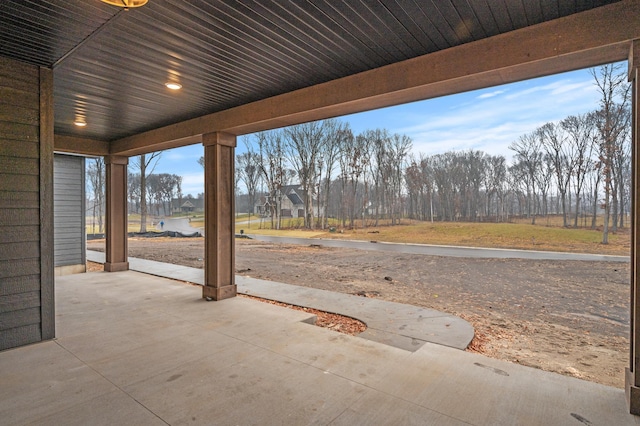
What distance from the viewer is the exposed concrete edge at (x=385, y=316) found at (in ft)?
12.1

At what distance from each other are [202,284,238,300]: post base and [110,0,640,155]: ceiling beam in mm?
2613

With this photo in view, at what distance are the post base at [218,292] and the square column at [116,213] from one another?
12.2 feet

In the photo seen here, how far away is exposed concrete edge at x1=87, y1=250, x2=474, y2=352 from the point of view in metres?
3.68

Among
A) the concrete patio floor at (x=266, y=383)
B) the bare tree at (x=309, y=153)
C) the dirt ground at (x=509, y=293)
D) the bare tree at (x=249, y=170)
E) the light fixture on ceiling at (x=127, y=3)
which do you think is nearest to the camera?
the light fixture on ceiling at (x=127, y=3)

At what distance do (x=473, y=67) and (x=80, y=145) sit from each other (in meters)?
7.63

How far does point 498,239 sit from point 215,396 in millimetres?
18734

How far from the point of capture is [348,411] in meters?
2.19

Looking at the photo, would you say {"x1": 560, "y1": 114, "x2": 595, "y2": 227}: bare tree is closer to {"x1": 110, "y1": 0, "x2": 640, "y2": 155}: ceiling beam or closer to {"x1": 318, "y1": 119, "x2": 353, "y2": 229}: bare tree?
{"x1": 318, "y1": 119, "x2": 353, "y2": 229}: bare tree

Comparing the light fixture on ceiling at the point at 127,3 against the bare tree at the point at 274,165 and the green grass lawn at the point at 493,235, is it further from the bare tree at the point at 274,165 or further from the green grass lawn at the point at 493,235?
the bare tree at the point at 274,165

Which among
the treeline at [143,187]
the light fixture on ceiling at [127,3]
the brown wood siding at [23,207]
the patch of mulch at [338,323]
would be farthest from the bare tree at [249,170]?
the light fixture on ceiling at [127,3]

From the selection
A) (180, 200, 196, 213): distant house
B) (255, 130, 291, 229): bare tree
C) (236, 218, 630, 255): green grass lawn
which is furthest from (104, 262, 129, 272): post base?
(180, 200, 196, 213): distant house

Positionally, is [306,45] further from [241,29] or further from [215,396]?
[215,396]

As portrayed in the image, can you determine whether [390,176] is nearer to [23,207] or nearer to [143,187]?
[143,187]

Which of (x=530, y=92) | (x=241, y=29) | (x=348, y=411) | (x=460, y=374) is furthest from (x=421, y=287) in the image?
(x=530, y=92)
